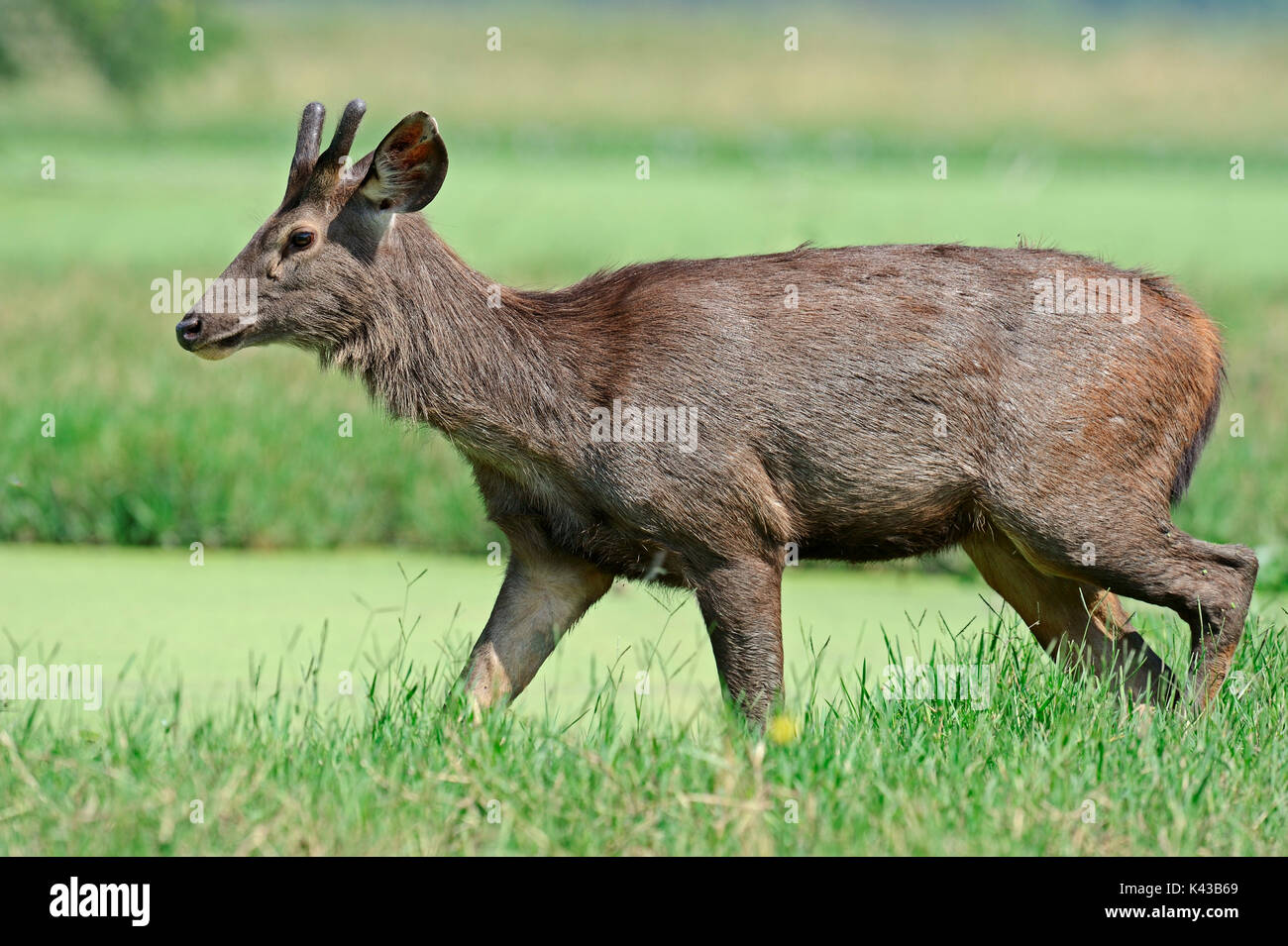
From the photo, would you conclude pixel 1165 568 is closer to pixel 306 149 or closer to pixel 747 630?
pixel 747 630

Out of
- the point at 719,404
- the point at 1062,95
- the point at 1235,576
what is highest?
the point at 1062,95

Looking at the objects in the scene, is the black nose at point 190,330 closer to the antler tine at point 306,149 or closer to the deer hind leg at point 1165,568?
the antler tine at point 306,149

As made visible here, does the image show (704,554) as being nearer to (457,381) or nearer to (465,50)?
(457,381)

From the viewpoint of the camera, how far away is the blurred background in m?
8.59

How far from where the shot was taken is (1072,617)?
636 cm

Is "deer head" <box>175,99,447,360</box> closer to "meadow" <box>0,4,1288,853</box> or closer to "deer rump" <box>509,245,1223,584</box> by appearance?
"deer rump" <box>509,245,1223,584</box>

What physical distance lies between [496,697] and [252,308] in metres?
1.40

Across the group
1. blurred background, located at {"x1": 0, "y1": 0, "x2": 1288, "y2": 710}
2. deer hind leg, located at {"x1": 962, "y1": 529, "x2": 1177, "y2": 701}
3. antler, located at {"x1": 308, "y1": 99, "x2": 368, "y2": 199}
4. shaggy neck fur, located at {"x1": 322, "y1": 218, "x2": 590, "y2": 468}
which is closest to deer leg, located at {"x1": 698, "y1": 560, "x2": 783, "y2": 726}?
shaggy neck fur, located at {"x1": 322, "y1": 218, "x2": 590, "y2": 468}

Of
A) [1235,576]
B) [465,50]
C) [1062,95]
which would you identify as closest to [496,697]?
[1235,576]

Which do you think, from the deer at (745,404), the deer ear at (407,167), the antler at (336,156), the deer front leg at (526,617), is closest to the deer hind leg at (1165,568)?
the deer at (745,404)

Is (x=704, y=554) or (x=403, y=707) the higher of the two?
(x=704, y=554)

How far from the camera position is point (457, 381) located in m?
5.75

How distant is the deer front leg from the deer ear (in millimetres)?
1142

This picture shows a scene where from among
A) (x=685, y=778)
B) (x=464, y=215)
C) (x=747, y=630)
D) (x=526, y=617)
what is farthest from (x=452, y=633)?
(x=464, y=215)
